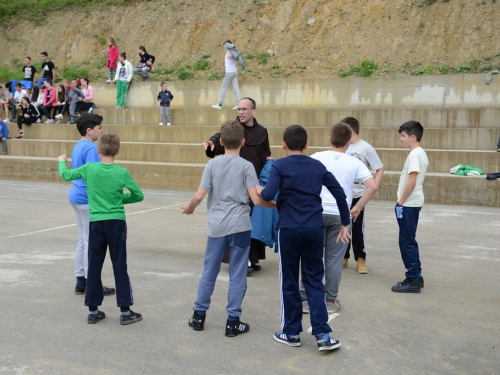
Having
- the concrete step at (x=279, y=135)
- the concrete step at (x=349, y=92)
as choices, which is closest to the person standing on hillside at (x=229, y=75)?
the concrete step at (x=349, y=92)

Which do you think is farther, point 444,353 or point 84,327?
point 84,327

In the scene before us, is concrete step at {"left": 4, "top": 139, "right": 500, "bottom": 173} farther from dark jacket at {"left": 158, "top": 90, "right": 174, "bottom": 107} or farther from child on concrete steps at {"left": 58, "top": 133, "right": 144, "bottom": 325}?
child on concrete steps at {"left": 58, "top": 133, "right": 144, "bottom": 325}

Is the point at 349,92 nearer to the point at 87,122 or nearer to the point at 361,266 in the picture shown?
the point at 361,266

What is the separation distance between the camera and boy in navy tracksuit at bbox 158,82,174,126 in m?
19.7

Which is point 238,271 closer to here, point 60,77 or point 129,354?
point 129,354

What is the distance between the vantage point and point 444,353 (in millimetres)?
4691

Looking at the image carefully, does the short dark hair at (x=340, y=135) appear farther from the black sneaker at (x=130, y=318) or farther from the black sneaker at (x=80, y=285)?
the black sneaker at (x=80, y=285)

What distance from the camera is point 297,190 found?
470 centimetres

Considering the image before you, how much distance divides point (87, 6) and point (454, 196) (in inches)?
938

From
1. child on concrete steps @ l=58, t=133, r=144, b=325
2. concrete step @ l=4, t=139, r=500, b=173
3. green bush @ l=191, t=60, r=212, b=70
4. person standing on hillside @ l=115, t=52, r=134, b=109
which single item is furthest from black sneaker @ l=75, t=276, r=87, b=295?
green bush @ l=191, t=60, r=212, b=70

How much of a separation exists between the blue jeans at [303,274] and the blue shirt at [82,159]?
7.29 feet

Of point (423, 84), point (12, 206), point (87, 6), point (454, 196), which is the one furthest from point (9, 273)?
point (87, 6)

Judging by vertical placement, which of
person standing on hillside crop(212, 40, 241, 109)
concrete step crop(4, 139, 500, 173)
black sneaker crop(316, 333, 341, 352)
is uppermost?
person standing on hillside crop(212, 40, 241, 109)

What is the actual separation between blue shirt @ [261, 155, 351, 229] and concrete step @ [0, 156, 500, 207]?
371 inches
